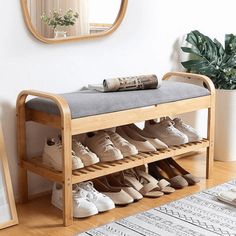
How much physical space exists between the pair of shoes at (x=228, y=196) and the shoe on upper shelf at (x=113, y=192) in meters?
0.48

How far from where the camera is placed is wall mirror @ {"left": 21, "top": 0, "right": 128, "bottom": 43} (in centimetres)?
262

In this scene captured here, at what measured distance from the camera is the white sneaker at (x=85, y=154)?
2.50m

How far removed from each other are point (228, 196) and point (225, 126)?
0.78 m

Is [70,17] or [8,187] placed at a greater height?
[70,17]

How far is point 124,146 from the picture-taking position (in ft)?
8.77

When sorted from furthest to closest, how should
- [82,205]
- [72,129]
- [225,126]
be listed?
[225,126]
[82,205]
[72,129]

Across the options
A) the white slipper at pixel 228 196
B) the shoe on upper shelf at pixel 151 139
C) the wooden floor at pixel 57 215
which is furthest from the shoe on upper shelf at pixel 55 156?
the white slipper at pixel 228 196

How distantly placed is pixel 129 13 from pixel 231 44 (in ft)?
2.65

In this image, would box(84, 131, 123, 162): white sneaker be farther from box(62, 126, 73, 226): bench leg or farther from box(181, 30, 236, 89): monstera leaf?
box(181, 30, 236, 89): monstera leaf

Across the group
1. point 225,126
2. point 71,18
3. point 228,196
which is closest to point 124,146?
point 228,196

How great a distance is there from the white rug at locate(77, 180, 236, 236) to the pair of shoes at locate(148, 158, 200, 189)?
0.63 feet

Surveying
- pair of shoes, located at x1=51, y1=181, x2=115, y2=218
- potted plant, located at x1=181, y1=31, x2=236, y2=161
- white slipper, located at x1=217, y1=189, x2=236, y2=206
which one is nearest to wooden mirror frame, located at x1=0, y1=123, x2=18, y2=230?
pair of shoes, located at x1=51, y1=181, x2=115, y2=218

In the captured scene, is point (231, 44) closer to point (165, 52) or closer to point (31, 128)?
point (165, 52)

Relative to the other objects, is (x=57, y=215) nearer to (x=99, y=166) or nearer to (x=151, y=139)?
(x=99, y=166)
